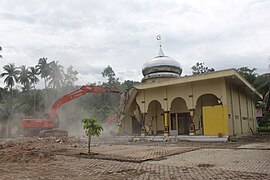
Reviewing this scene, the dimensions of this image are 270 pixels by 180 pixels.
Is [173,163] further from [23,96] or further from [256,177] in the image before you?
[23,96]

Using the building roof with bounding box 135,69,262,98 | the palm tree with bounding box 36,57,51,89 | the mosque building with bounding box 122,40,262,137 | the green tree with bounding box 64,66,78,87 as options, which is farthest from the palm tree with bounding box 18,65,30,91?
the building roof with bounding box 135,69,262,98

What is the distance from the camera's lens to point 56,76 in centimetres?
5994

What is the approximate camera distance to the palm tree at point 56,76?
59.7 meters

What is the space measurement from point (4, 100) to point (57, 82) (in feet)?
42.8

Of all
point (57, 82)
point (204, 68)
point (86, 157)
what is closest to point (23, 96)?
point (57, 82)

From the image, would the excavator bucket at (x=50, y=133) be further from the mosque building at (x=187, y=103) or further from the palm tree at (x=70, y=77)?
the palm tree at (x=70, y=77)

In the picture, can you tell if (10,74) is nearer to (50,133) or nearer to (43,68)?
(43,68)

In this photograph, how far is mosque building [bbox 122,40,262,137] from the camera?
70.3 feet

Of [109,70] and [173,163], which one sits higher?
[109,70]

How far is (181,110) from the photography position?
1035 inches

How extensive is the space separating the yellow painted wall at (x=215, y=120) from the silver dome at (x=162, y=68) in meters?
8.99

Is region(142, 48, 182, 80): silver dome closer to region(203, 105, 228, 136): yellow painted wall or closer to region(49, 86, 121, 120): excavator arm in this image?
region(49, 86, 121, 120): excavator arm

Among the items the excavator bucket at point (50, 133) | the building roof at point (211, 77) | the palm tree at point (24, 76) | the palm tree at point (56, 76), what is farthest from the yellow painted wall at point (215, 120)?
the palm tree at point (24, 76)

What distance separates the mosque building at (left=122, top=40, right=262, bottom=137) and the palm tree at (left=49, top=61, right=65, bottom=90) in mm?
32695
